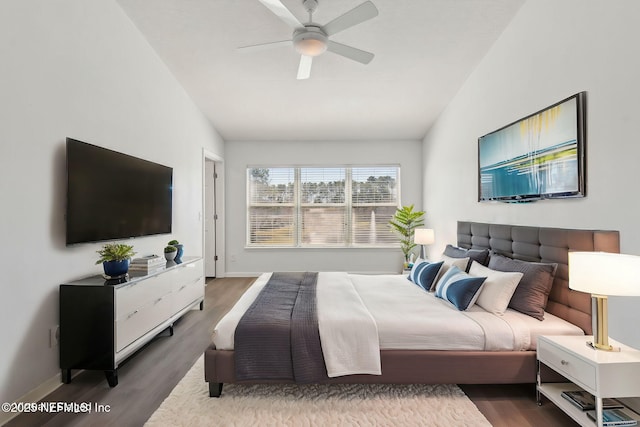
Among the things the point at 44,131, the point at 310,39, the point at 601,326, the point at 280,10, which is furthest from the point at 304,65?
the point at 601,326

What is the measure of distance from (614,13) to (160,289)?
3.86 meters

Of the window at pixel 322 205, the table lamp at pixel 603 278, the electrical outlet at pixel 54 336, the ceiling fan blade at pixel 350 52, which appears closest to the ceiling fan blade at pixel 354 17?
the ceiling fan blade at pixel 350 52

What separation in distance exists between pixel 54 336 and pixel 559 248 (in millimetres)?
3634

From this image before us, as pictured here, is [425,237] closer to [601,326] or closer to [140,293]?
[601,326]

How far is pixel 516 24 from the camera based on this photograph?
9.60 feet

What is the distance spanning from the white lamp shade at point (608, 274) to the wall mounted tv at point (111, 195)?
3239 mm

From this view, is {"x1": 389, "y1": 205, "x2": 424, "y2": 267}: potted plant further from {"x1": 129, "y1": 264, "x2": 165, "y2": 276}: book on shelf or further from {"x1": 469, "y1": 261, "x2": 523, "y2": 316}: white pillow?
{"x1": 129, "y1": 264, "x2": 165, "y2": 276}: book on shelf

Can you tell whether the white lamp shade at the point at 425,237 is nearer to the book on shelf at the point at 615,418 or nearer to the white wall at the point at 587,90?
the white wall at the point at 587,90

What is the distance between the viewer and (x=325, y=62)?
369 cm

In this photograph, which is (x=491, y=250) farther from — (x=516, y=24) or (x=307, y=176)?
(x=307, y=176)

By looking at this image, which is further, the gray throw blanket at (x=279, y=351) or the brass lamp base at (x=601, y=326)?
the gray throw blanket at (x=279, y=351)

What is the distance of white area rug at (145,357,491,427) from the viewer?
1.86 meters

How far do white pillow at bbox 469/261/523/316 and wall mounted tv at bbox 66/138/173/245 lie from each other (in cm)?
306

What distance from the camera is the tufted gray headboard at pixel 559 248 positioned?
2.07 meters
